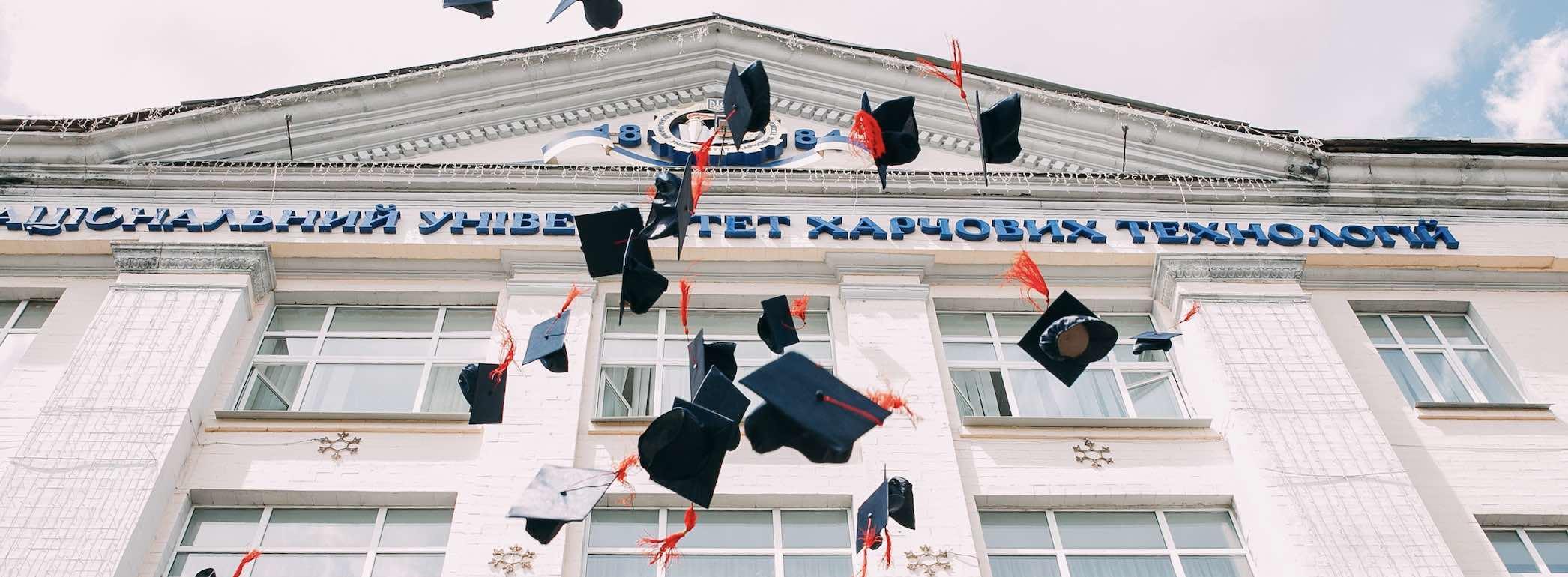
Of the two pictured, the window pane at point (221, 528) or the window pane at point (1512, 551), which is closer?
the window pane at point (221, 528)

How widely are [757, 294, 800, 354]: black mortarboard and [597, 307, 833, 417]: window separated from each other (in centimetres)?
96

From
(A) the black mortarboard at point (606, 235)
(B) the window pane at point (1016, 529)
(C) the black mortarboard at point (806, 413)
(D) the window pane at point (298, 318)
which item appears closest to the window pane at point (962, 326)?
(B) the window pane at point (1016, 529)

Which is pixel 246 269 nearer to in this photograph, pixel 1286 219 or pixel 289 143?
pixel 289 143

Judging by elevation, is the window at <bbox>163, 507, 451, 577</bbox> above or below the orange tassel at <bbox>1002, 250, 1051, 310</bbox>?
below

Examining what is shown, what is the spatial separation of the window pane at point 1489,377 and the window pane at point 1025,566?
4.53 meters

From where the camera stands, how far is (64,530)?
9.16 m

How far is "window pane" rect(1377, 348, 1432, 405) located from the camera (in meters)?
11.6

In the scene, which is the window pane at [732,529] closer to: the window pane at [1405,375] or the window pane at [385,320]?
the window pane at [385,320]

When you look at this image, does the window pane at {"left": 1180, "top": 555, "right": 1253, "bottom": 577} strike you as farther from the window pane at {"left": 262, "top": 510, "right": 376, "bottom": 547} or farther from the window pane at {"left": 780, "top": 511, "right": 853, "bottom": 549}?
the window pane at {"left": 262, "top": 510, "right": 376, "bottom": 547}

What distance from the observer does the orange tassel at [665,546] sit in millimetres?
8828

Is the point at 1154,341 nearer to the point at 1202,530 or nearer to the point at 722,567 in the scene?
the point at 1202,530

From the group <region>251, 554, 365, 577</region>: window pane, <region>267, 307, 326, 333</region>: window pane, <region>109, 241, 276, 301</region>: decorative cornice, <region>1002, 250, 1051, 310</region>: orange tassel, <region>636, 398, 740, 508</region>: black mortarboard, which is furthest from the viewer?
<region>267, 307, 326, 333</region>: window pane

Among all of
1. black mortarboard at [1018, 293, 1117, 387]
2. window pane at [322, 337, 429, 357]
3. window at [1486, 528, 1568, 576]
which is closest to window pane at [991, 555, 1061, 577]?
black mortarboard at [1018, 293, 1117, 387]

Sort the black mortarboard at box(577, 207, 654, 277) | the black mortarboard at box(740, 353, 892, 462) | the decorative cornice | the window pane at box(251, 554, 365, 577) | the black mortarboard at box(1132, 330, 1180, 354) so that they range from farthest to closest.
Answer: the decorative cornice
the black mortarboard at box(1132, 330, 1180, 354)
the black mortarboard at box(577, 207, 654, 277)
the window pane at box(251, 554, 365, 577)
the black mortarboard at box(740, 353, 892, 462)
